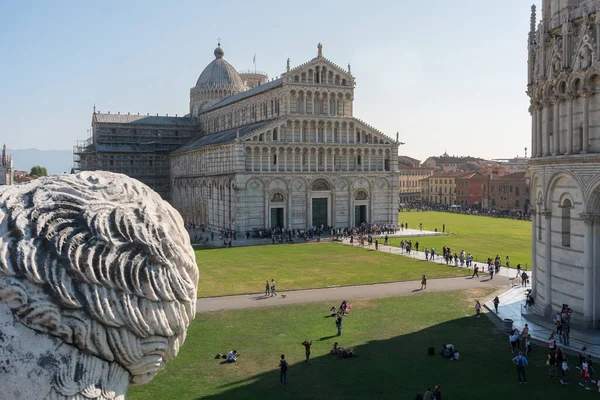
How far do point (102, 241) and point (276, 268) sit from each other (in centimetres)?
3933

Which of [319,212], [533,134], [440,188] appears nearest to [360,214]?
[319,212]

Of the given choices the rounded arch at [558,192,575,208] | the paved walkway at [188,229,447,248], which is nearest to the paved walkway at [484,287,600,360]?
the rounded arch at [558,192,575,208]

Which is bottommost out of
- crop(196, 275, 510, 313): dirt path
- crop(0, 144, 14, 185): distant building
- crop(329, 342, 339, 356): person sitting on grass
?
crop(329, 342, 339, 356): person sitting on grass

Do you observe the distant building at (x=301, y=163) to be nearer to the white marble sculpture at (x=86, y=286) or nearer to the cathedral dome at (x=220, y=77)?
the cathedral dome at (x=220, y=77)

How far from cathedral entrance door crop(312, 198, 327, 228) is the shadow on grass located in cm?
4206

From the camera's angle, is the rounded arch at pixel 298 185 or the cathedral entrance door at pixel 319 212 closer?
the rounded arch at pixel 298 185

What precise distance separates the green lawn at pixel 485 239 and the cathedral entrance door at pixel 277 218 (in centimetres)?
1202

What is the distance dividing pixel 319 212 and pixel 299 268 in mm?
24580

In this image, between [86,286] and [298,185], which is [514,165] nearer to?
[298,185]

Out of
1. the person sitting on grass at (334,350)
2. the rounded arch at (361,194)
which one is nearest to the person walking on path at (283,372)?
the person sitting on grass at (334,350)

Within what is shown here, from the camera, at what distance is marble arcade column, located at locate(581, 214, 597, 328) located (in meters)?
25.2

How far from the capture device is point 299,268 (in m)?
42.7

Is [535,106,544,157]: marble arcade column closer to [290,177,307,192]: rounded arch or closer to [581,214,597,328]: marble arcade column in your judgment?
[581,214,597,328]: marble arcade column

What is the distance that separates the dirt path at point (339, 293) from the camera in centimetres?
3111
